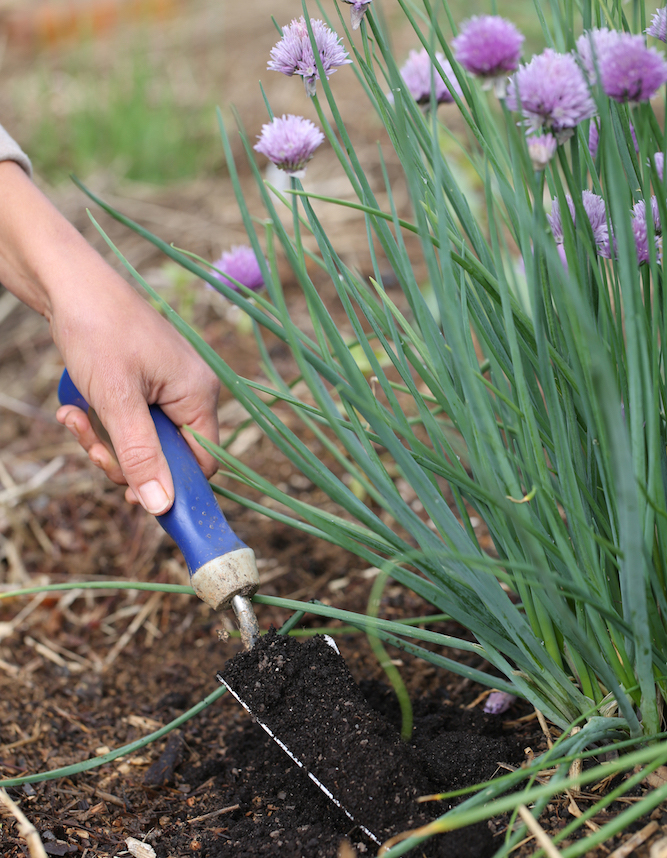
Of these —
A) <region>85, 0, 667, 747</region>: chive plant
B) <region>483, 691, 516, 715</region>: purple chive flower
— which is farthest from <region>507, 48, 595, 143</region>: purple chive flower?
<region>483, 691, 516, 715</region>: purple chive flower

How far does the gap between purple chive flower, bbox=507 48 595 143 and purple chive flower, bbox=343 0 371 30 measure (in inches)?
10.6

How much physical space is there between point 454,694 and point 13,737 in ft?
2.56

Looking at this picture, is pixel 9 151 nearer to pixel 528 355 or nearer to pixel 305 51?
pixel 305 51

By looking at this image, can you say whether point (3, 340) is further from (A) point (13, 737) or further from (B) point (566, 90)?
(B) point (566, 90)

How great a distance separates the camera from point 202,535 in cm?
104

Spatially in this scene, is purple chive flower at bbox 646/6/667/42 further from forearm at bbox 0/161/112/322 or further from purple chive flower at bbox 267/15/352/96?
forearm at bbox 0/161/112/322

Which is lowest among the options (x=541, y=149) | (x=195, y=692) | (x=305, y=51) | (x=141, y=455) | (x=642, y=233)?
(x=195, y=692)

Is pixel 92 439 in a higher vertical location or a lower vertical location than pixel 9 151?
lower

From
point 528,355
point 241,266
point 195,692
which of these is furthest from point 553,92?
point 195,692

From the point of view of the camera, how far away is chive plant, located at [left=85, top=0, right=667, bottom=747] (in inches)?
27.3

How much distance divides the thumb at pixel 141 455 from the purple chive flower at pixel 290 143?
49 centimetres

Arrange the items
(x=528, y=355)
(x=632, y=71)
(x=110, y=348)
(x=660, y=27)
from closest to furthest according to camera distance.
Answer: (x=632, y=71) → (x=660, y=27) → (x=528, y=355) → (x=110, y=348)

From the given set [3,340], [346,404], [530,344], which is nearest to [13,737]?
[346,404]

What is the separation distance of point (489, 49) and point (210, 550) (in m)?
0.71
